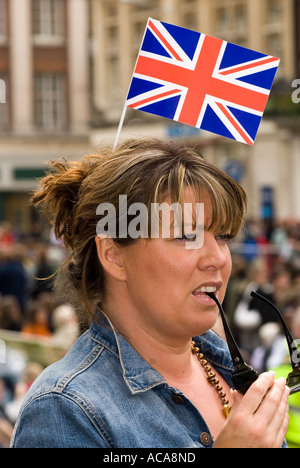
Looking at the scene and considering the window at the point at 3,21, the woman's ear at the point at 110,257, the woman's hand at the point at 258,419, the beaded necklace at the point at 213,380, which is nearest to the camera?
the woman's hand at the point at 258,419

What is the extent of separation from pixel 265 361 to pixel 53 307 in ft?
10.6

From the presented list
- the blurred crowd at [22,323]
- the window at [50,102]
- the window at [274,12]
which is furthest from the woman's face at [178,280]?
the window at [50,102]

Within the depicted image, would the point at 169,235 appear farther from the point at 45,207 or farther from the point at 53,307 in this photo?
the point at 53,307

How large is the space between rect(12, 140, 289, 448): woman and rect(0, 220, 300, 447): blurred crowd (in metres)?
0.32

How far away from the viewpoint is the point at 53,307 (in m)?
8.09

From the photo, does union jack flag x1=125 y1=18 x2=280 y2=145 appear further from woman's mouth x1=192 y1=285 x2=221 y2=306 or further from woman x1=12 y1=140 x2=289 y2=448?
woman's mouth x1=192 y1=285 x2=221 y2=306

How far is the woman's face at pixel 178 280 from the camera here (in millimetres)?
1453

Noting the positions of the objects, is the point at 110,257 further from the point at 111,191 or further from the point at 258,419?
the point at 258,419

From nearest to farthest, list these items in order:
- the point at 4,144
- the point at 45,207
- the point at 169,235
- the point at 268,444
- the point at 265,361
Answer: the point at 268,444, the point at 169,235, the point at 45,207, the point at 265,361, the point at 4,144

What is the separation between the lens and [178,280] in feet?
4.76

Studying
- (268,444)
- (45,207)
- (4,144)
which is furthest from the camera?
(4,144)

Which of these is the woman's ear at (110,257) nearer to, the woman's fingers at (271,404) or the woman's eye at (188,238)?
the woman's eye at (188,238)
